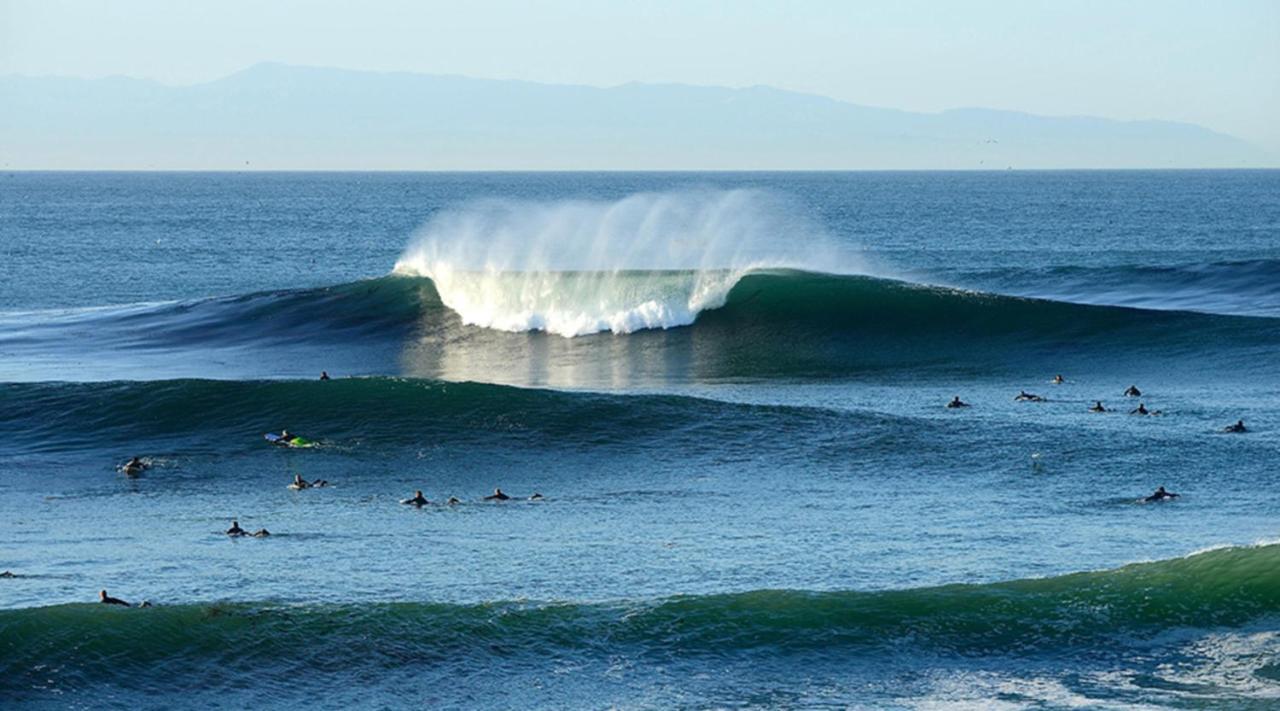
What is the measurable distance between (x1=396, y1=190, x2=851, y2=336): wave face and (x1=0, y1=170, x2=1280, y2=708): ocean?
0.46 ft

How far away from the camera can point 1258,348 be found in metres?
34.7

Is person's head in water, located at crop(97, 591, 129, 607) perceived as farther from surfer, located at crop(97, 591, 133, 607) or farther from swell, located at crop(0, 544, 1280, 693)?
swell, located at crop(0, 544, 1280, 693)

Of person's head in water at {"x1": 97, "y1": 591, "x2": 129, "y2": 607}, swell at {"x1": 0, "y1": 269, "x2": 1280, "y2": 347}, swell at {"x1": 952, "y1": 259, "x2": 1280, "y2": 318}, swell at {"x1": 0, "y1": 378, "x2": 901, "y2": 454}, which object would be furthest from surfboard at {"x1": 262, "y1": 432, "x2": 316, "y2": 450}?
swell at {"x1": 952, "y1": 259, "x2": 1280, "y2": 318}

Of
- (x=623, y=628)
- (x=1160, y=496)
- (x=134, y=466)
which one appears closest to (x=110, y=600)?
(x=623, y=628)

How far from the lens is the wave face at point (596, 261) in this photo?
40.7 metres

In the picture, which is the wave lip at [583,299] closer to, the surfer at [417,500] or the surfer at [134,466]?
the surfer at [134,466]

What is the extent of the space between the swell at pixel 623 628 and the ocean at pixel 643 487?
4 centimetres

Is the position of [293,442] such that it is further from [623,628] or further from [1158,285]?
[1158,285]

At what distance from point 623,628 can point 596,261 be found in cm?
2827

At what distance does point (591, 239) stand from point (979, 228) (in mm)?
64953

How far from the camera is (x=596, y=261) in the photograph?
1752 inches

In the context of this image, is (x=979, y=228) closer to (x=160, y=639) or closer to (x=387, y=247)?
(x=387, y=247)

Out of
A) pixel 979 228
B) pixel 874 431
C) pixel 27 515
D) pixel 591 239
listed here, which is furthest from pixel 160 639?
pixel 979 228

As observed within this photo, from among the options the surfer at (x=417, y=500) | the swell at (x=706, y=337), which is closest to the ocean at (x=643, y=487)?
the swell at (x=706, y=337)
